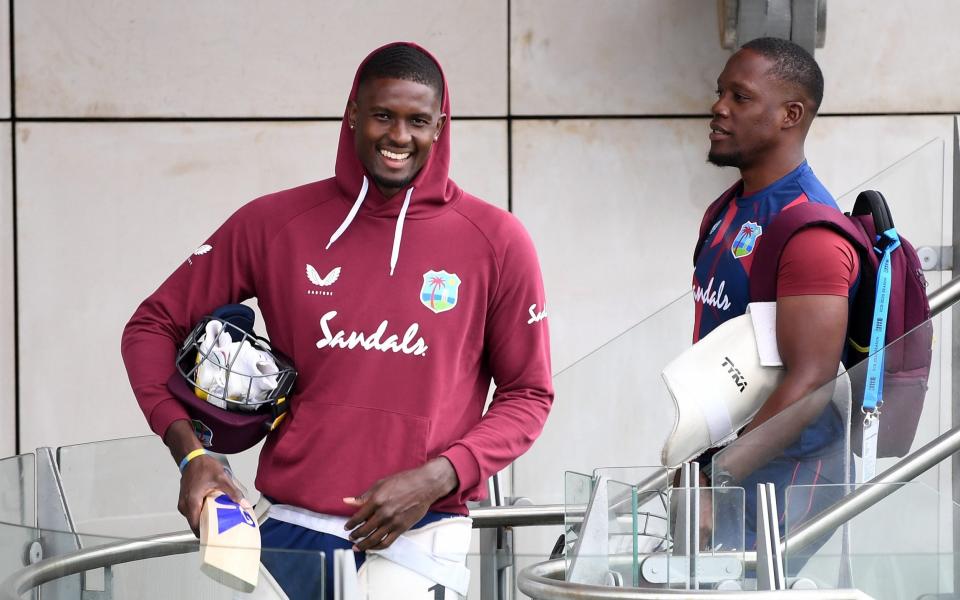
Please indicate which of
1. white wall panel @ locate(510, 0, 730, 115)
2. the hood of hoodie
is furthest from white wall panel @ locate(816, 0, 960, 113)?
the hood of hoodie

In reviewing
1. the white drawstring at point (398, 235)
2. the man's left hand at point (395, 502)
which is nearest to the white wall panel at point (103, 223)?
the white drawstring at point (398, 235)

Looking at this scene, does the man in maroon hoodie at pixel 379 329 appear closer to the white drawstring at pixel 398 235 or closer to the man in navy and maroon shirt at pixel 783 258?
the white drawstring at pixel 398 235

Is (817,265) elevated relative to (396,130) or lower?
lower

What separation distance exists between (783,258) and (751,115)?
0.55m

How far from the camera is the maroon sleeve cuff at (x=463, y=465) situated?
8.13 feet

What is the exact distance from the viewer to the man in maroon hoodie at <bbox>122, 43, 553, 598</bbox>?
251 cm

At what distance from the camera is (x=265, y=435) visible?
2635mm

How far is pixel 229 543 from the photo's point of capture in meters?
2.26

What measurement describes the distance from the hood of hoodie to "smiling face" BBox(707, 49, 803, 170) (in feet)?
2.69

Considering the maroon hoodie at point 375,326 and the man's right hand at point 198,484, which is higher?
the maroon hoodie at point 375,326

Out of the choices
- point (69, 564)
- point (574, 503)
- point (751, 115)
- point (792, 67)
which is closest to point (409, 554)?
point (574, 503)

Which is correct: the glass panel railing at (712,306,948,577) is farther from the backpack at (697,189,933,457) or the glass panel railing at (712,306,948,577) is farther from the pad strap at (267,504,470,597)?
the pad strap at (267,504,470,597)

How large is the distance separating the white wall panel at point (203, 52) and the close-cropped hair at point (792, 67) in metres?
1.96

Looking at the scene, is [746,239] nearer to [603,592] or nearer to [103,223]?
[603,592]
